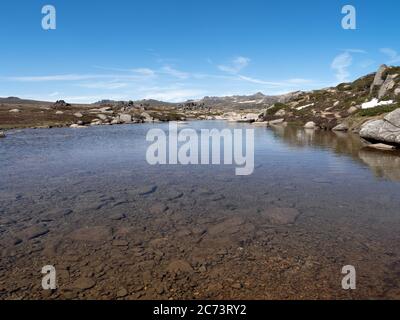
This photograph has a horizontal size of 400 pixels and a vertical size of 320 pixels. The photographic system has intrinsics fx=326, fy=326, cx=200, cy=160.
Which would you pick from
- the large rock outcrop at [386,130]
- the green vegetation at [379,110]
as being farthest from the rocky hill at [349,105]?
the large rock outcrop at [386,130]

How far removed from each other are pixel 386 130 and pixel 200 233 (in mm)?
26990

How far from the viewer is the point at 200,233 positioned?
1139cm

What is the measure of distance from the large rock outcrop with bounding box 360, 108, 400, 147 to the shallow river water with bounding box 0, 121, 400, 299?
35.8 feet

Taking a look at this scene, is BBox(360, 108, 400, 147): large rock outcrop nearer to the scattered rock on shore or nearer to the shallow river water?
the shallow river water

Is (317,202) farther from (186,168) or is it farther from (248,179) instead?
(186,168)

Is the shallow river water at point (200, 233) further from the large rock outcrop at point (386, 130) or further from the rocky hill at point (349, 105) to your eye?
the rocky hill at point (349, 105)

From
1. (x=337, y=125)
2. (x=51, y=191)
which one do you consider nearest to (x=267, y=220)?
(x=51, y=191)

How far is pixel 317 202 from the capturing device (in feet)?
48.2

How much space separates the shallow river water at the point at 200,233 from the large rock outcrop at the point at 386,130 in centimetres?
1092

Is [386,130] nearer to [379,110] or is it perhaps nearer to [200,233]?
[379,110]

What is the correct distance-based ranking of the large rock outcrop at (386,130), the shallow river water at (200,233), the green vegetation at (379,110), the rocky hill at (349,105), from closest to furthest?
1. the shallow river water at (200,233)
2. the large rock outcrop at (386,130)
3. the green vegetation at (379,110)
4. the rocky hill at (349,105)

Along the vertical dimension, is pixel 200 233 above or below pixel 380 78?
below

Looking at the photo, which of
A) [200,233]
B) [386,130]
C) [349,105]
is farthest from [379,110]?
[200,233]

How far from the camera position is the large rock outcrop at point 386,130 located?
2991 cm
